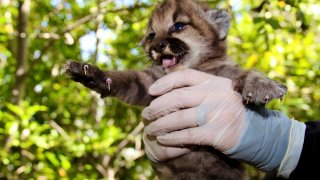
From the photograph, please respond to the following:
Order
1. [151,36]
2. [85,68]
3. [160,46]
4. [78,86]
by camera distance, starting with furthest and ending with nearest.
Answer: [78,86], [151,36], [160,46], [85,68]

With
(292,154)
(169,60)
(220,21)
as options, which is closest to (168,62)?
(169,60)

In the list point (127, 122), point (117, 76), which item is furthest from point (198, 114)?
point (127, 122)

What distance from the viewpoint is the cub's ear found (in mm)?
3568

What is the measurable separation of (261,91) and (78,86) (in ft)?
14.0

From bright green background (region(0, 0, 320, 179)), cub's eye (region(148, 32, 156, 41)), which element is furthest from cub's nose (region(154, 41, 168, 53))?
bright green background (region(0, 0, 320, 179))

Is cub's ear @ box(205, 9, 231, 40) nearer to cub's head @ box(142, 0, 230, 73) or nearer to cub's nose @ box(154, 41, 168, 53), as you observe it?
cub's head @ box(142, 0, 230, 73)

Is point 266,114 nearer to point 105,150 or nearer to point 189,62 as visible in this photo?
point 189,62

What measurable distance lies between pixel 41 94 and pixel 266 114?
3.81 m

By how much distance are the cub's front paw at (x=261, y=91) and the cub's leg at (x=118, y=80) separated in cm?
76

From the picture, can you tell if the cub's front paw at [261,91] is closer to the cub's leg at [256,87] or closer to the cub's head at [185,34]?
the cub's leg at [256,87]

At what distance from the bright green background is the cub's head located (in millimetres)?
1297

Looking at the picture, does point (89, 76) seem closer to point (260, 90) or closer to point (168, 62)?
point (168, 62)

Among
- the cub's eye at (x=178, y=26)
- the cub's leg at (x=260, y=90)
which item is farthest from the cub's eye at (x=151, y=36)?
the cub's leg at (x=260, y=90)

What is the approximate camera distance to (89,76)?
2.98 metres
